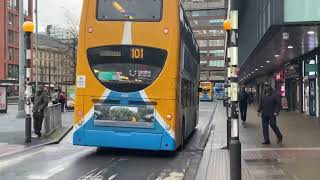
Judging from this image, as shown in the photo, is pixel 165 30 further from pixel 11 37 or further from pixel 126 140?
pixel 11 37

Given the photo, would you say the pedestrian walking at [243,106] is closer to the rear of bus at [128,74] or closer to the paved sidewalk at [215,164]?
the paved sidewalk at [215,164]

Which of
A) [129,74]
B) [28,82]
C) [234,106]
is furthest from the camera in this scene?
[28,82]

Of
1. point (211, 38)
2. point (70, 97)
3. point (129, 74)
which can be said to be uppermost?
point (211, 38)

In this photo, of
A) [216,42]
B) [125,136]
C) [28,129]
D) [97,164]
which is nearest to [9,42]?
[216,42]

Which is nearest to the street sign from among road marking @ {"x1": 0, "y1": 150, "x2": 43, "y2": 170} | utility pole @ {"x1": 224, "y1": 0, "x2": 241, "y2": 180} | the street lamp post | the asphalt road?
the street lamp post

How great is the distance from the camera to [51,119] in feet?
66.6

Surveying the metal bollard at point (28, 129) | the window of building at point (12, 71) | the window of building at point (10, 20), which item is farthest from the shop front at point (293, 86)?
the window of building at point (10, 20)

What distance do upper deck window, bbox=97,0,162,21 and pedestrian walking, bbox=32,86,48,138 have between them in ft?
18.8

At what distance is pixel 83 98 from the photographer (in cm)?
1422

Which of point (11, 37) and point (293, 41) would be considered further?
point (11, 37)

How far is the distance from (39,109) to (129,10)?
6.30 meters

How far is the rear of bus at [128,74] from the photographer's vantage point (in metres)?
13.9

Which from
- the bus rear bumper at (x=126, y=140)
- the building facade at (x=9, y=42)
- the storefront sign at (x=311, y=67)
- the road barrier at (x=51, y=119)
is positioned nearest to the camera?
the bus rear bumper at (x=126, y=140)

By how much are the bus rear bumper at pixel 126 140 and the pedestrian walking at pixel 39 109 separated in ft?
15.8
